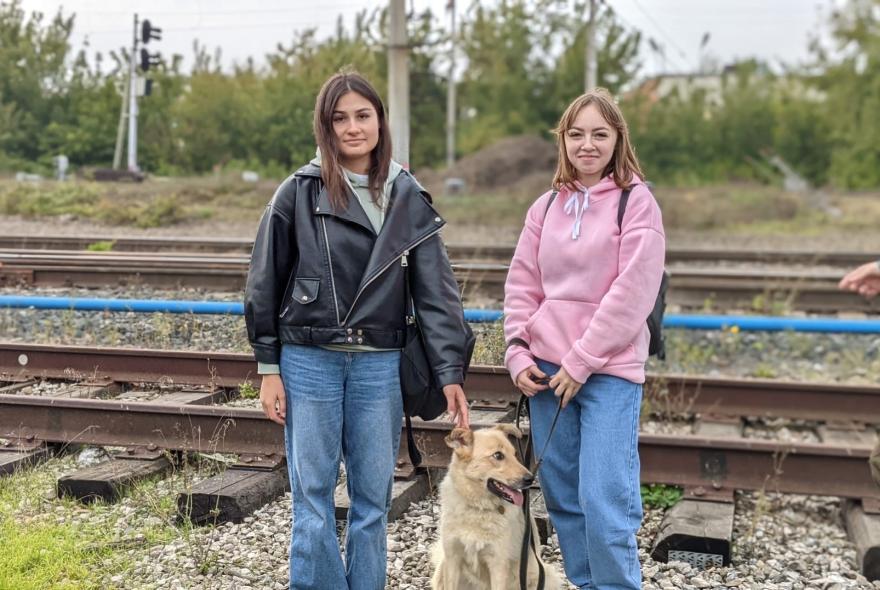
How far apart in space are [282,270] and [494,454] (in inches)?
43.5

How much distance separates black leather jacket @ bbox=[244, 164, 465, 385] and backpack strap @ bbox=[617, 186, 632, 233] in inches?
29.1

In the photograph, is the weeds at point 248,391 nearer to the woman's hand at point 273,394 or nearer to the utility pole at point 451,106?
the woman's hand at point 273,394

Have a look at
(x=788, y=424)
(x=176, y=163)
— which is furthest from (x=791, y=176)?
(x=788, y=424)

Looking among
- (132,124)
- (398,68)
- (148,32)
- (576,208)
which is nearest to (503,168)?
(148,32)

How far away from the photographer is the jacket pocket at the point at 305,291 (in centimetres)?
359

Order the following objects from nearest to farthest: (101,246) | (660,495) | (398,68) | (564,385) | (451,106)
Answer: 1. (564,385)
2. (660,495)
3. (398,68)
4. (101,246)
5. (451,106)

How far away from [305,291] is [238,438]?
7.88 ft

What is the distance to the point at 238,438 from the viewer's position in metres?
5.73

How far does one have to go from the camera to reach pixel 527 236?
4.02 m

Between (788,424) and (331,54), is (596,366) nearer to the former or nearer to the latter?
(788,424)

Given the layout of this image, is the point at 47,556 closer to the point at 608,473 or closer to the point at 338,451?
the point at 338,451

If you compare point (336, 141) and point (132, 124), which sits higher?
point (132, 124)

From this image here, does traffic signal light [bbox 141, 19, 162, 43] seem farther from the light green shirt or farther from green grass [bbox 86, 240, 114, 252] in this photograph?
the light green shirt

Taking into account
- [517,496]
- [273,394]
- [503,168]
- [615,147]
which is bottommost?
[517,496]
